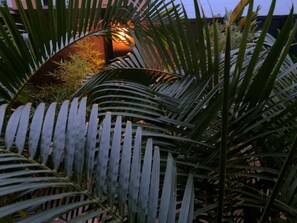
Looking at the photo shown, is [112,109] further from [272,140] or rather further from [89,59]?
[89,59]

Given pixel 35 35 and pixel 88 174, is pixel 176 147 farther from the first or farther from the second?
pixel 35 35

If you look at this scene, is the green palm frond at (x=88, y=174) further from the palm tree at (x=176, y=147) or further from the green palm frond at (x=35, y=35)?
the green palm frond at (x=35, y=35)

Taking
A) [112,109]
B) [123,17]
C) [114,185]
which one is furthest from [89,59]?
[114,185]

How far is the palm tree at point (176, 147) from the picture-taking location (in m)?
0.58

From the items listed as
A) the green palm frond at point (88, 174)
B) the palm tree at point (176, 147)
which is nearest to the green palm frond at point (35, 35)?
the palm tree at point (176, 147)

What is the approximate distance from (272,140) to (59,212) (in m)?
0.57

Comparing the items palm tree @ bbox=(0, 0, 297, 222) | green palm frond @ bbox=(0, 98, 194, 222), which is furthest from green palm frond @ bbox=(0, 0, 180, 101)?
green palm frond @ bbox=(0, 98, 194, 222)

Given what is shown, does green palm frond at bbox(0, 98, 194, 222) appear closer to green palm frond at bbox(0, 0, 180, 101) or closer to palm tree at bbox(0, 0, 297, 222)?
palm tree at bbox(0, 0, 297, 222)

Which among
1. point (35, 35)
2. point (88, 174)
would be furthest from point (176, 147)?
point (35, 35)

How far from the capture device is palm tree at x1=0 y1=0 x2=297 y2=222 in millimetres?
577

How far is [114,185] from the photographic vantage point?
1.93ft

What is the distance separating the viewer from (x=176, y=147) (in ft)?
2.82

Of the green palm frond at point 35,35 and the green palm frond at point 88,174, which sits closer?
the green palm frond at point 88,174

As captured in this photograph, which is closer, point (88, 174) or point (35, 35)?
point (88, 174)
